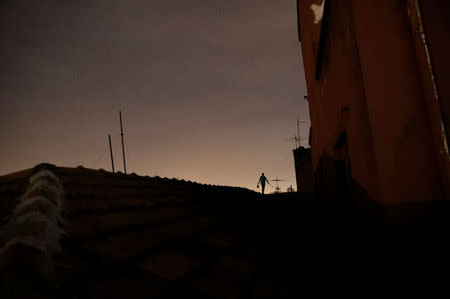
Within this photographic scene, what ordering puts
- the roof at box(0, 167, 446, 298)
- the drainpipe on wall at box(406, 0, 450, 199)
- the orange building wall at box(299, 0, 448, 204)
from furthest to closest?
1. the orange building wall at box(299, 0, 448, 204)
2. the drainpipe on wall at box(406, 0, 450, 199)
3. the roof at box(0, 167, 446, 298)

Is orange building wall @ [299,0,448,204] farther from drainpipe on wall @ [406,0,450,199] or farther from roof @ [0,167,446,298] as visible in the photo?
roof @ [0,167,446,298]

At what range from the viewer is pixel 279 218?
16.1 ft

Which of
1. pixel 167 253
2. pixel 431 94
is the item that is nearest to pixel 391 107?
pixel 431 94

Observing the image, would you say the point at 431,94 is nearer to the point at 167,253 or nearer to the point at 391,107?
the point at 391,107

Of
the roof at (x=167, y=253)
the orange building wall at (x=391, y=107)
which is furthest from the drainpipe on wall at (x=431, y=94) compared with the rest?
the roof at (x=167, y=253)

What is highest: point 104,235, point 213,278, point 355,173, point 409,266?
point 355,173

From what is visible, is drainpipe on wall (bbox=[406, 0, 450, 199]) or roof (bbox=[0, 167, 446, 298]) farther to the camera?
drainpipe on wall (bbox=[406, 0, 450, 199])

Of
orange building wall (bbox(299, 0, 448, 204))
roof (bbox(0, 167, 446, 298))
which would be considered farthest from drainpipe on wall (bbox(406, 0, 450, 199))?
roof (bbox(0, 167, 446, 298))

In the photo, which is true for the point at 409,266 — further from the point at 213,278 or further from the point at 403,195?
the point at 213,278

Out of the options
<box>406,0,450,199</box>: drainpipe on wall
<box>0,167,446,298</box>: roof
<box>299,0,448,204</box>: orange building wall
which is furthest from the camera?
<box>299,0,448,204</box>: orange building wall

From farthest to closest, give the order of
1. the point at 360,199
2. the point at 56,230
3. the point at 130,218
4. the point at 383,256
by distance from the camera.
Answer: the point at 360,199 < the point at 383,256 < the point at 130,218 < the point at 56,230

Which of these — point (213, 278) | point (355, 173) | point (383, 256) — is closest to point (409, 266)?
point (383, 256)

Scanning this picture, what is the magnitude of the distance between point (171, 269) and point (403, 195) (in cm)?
254

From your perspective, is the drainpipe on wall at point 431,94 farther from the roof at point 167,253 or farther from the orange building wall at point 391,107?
the roof at point 167,253
